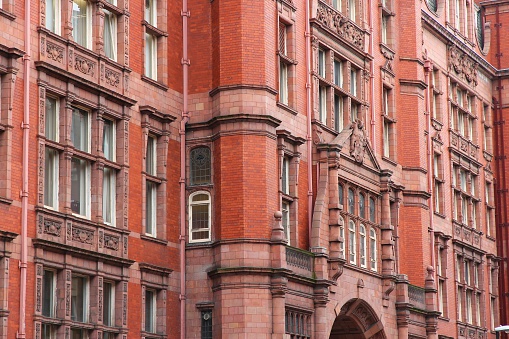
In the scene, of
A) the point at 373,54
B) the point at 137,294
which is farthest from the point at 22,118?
the point at 373,54

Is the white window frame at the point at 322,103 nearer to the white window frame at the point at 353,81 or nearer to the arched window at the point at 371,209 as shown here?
the white window frame at the point at 353,81

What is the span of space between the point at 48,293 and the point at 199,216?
23.6 ft

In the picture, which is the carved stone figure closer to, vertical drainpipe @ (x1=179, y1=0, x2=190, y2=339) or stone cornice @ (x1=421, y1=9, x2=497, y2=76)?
vertical drainpipe @ (x1=179, y1=0, x2=190, y2=339)

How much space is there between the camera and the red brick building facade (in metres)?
34.3

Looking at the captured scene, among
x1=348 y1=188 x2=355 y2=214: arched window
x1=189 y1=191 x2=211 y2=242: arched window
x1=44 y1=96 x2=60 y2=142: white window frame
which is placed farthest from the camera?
x1=348 y1=188 x2=355 y2=214: arched window

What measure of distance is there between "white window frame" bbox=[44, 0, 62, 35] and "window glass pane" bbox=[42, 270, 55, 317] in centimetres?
674

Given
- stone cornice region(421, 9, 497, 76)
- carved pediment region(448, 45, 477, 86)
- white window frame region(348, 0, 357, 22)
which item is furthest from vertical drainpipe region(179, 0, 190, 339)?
carved pediment region(448, 45, 477, 86)

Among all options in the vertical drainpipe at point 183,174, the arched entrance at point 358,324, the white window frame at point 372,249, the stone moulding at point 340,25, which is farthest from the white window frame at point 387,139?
the vertical drainpipe at point 183,174

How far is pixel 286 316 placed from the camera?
132ft

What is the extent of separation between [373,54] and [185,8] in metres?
11.5

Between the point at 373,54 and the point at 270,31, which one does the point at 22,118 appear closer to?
the point at 270,31

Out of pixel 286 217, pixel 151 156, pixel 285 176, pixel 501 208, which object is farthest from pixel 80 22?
pixel 501 208

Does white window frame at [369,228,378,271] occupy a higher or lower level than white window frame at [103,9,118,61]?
lower

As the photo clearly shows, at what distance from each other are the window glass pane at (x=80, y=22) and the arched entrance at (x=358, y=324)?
14914 millimetres
